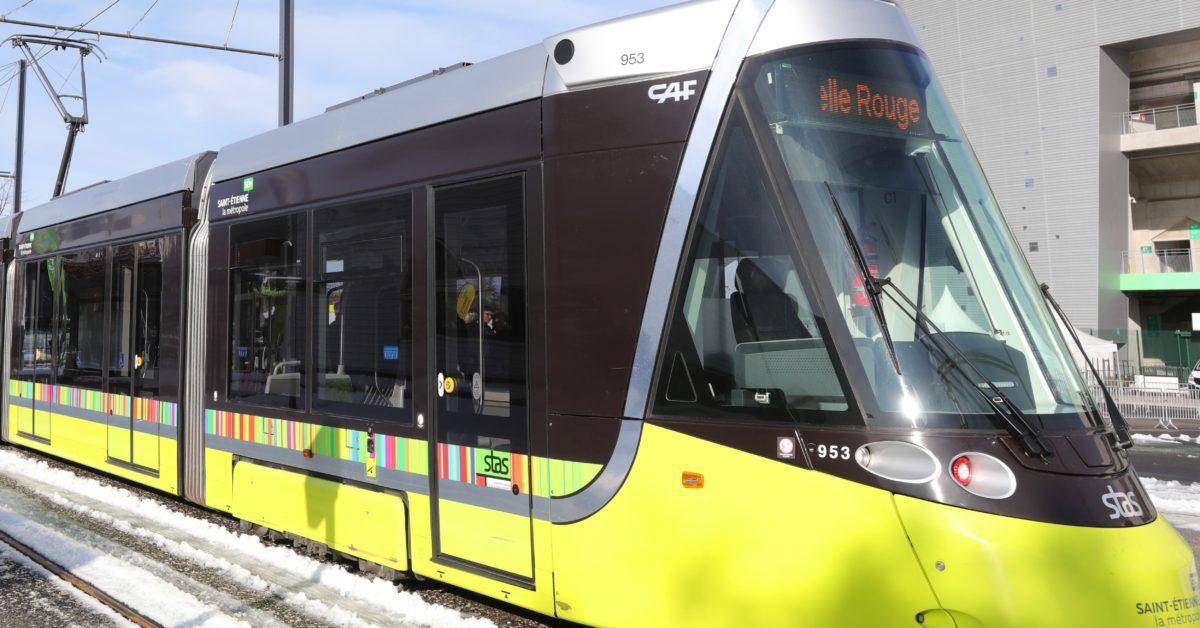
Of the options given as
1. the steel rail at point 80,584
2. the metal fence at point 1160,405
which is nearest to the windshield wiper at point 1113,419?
the steel rail at point 80,584

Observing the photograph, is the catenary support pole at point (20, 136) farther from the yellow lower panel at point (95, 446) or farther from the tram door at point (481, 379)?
the tram door at point (481, 379)

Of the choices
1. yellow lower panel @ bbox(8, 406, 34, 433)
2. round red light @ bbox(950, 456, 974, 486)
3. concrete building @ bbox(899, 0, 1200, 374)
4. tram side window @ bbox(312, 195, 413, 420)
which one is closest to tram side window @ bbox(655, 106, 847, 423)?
round red light @ bbox(950, 456, 974, 486)

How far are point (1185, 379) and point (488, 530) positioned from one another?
A: 1281 inches

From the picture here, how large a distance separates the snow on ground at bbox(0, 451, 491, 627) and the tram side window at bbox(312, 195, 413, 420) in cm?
121

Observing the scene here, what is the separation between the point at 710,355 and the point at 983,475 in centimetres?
126

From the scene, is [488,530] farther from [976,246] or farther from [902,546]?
[976,246]

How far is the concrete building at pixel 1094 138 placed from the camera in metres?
32.2

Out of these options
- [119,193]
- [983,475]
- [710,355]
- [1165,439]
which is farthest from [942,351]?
[1165,439]

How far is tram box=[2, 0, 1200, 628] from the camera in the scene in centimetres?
350

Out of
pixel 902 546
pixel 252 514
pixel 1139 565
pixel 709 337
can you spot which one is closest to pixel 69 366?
pixel 252 514

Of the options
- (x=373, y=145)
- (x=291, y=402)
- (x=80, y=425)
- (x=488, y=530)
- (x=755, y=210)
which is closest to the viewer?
(x=755, y=210)

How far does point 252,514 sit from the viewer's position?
277 inches

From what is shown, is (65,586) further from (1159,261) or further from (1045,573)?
(1159,261)

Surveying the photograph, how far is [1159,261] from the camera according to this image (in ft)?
114
